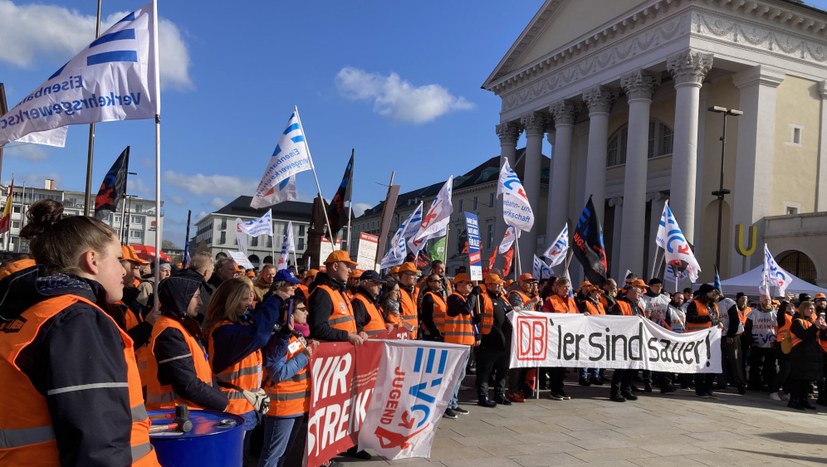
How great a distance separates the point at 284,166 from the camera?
10.7 meters

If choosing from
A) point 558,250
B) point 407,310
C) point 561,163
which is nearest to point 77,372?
point 407,310

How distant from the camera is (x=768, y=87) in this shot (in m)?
30.7

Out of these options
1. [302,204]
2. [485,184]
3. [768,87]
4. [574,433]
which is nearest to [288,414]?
[574,433]

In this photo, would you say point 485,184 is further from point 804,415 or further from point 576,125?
point 804,415

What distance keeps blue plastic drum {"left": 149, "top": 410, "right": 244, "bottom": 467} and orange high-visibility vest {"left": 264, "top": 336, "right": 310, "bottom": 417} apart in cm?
136

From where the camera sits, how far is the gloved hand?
4266 millimetres

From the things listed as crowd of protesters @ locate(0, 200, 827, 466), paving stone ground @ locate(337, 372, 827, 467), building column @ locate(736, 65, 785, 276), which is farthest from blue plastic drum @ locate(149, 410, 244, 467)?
building column @ locate(736, 65, 785, 276)

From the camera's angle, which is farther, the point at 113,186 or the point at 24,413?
the point at 113,186

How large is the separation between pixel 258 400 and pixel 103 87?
265 centimetres

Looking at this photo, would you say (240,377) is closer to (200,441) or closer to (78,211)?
(200,441)

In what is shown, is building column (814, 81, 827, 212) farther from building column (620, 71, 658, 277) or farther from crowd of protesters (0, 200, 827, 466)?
crowd of protesters (0, 200, 827, 466)

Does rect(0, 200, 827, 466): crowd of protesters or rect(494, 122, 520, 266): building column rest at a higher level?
rect(494, 122, 520, 266): building column

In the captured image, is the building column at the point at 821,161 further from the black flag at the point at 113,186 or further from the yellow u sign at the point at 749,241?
the black flag at the point at 113,186

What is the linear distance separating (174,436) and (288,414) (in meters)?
1.95
